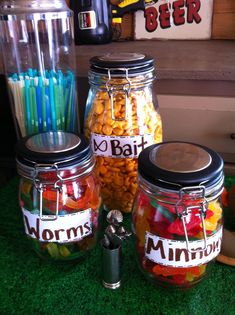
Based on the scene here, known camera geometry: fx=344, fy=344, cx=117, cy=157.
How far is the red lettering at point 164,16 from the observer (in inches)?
39.2

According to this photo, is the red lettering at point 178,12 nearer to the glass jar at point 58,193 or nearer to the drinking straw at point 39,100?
the drinking straw at point 39,100

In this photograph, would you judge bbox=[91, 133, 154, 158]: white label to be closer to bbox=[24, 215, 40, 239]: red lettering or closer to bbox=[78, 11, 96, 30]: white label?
bbox=[24, 215, 40, 239]: red lettering

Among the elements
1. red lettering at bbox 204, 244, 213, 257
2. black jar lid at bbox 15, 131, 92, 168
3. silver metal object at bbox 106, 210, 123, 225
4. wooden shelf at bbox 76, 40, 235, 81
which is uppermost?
wooden shelf at bbox 76, 40, 235, 81

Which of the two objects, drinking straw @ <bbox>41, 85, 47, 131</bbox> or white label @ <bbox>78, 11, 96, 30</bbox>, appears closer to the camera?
drinking straw @ <bbox>41, 85, 47, 131</bbox>

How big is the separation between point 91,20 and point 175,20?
25 centimetres

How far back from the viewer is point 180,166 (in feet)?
A: 1.33

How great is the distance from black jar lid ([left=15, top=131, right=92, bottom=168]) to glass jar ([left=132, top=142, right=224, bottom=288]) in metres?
0.09

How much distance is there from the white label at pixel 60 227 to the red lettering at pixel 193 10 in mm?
738

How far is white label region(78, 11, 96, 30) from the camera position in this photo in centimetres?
93

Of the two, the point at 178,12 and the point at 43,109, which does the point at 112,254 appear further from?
the point at 178,12

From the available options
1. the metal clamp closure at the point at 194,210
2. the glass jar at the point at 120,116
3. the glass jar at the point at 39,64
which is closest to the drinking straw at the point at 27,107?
the glass jar at the point at 39,64

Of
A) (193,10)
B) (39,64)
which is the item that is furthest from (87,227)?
(193,10)

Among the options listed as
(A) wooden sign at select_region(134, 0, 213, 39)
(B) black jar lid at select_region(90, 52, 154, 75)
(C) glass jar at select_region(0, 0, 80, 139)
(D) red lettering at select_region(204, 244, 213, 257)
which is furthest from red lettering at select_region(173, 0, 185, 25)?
(D) red lettering at select_region(204, 244, 213, 257)

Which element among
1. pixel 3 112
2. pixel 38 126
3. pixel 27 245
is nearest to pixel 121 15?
pixel 3 112
